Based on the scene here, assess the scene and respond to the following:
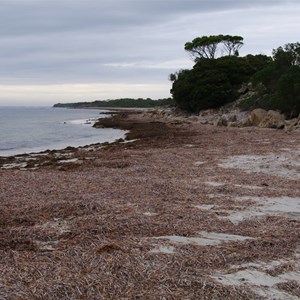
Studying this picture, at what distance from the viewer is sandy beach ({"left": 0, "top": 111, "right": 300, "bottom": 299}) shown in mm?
4035

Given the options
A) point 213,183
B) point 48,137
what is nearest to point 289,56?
point 48,137

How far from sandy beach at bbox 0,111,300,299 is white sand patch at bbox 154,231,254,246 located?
0.5 inches

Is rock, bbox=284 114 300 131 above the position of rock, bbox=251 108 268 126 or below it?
below

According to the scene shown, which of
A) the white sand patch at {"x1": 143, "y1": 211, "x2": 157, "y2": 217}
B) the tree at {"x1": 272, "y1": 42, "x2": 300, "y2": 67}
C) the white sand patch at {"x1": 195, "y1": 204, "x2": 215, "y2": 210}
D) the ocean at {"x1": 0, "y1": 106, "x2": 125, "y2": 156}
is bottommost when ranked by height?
the ocean at {"x1": 0, "y1": 106, "x2": 125, "y2": 156}

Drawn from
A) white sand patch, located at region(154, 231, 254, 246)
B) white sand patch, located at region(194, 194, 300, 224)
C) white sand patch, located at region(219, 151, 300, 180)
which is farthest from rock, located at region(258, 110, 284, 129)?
white sand patch, located at region(154, 231, 254, 246)

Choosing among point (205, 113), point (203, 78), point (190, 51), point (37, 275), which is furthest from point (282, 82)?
point (190, 51)

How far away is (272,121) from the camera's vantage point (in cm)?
3039

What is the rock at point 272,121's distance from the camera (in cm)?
3000

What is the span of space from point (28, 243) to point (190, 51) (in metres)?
71.4

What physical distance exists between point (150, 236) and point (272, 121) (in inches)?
1036

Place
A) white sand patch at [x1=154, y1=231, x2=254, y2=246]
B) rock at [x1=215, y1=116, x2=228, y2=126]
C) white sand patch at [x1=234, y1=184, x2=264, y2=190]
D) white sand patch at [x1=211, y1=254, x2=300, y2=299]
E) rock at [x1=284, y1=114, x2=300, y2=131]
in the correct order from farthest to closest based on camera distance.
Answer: rock at [x1=215, y1=116, x2=228, y2=126]
rock at [x1=284, y1=114, x2=300, y2=131]
white sand patch at [x1=234, y1=184, x2=264, y2=190]
white sand patch at [x1=154, y1=231, x2=254, y2=246]
white sand patch at [x1=211, y1=254, x2=300, y2=299]

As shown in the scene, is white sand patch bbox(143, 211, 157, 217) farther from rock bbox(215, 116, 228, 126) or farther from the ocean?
rock bbox(215, 116, 228, 126)

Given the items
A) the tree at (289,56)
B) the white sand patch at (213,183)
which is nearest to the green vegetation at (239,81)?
the tree at (289,56)

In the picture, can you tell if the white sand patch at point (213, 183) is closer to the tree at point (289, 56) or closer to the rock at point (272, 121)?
the rock at point (272, 121)
